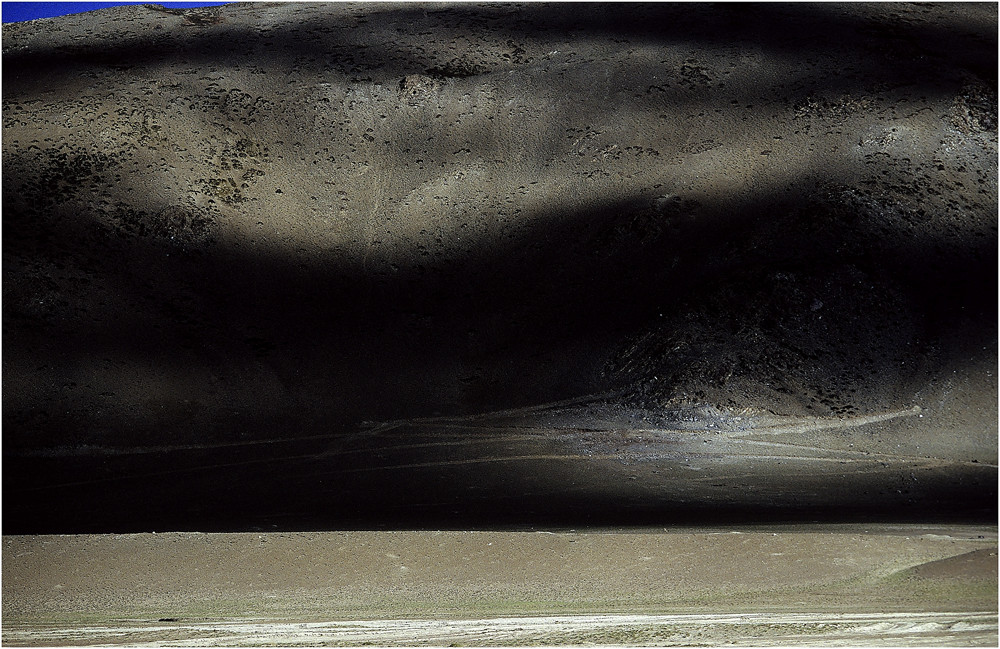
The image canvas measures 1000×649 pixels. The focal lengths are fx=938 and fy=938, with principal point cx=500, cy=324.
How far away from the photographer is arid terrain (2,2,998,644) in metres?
4.79

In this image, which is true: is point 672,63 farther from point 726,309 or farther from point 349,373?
point 349,373

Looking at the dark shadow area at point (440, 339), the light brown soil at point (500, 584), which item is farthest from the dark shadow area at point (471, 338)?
the light brown soil at point (500, 584)

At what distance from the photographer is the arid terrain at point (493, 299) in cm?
479

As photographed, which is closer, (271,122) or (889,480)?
(889,480)

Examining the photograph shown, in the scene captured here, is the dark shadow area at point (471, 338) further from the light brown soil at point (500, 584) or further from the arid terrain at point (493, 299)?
the light brown soil at point (500, 584)

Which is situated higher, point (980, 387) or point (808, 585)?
point (980, 387)

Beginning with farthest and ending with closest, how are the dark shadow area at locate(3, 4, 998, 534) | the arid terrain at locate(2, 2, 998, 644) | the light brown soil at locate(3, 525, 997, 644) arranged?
the dark shadow area at locate(3, 4, 998, 534), the arid terrain at locate(2, 2, 998, 644), the light brown soil at locate(3, 525, 997, 644)

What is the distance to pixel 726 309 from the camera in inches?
333

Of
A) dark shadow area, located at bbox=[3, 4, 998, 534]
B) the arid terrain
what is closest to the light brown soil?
the arid terrain

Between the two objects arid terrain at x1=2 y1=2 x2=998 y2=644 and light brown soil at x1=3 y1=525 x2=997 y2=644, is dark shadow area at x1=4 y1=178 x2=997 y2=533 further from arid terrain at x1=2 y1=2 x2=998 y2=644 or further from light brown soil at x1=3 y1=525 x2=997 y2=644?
light brown soil at x1=3 y1=525 x2=997 y2=644

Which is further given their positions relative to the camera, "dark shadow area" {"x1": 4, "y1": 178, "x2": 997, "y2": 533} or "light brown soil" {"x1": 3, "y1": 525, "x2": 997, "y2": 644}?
"dark shadow area" {"x1": 4, "y1": 178, "x2": 997, "y2": 533}

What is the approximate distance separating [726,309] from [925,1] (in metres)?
6.11

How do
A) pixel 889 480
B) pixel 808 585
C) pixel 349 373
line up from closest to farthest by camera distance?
pixel 808 585, pixel 889 480, pixel 349 373

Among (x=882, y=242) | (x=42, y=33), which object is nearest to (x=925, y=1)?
(x=882, y=242)
